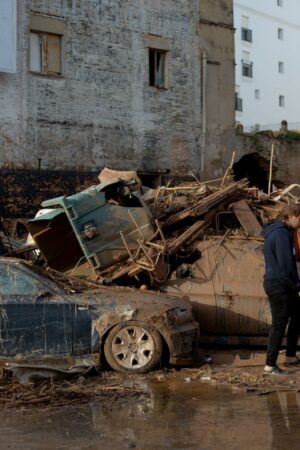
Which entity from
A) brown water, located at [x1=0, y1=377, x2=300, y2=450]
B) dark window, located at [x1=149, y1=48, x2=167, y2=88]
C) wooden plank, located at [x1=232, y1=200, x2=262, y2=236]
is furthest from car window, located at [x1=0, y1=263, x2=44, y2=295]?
dark window, located at [x1=149, y1=48, x2=167, y2=88]

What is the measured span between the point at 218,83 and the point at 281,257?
1625 centimetres

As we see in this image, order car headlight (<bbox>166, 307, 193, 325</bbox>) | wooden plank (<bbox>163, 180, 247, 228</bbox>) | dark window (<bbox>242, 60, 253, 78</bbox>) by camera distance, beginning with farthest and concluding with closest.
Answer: dark window (<bbox>242, 60, 253, 78</bbox>) → wooden plank (<bbox>163, 180, 247, 228</bbox>) → car headlight (<bbox>166, 307, 193, 325</bbox>)

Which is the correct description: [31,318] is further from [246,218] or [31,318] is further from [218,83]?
[218,83]

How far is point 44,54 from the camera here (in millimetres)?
19844

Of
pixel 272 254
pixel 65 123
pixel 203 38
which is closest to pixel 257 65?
pixel 203 38

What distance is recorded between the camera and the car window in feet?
27.4

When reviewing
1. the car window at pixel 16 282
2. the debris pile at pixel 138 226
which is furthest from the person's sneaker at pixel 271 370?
the car window at pixel 16 282

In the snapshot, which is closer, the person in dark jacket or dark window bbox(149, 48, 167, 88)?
the person in dark jacket

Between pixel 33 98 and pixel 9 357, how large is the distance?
12.4 m

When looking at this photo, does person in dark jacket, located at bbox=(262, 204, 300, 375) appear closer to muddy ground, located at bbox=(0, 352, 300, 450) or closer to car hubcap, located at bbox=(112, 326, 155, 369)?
muddy ground, located at bbox=(0, 352, 300, 450)

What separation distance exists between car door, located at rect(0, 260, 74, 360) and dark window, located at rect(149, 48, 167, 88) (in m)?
14.7

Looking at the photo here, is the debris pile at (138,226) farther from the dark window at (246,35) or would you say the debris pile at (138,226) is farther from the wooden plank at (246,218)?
the dark window at (246,35)

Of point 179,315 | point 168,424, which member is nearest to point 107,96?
point 179,315

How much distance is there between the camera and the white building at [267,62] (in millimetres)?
55656
